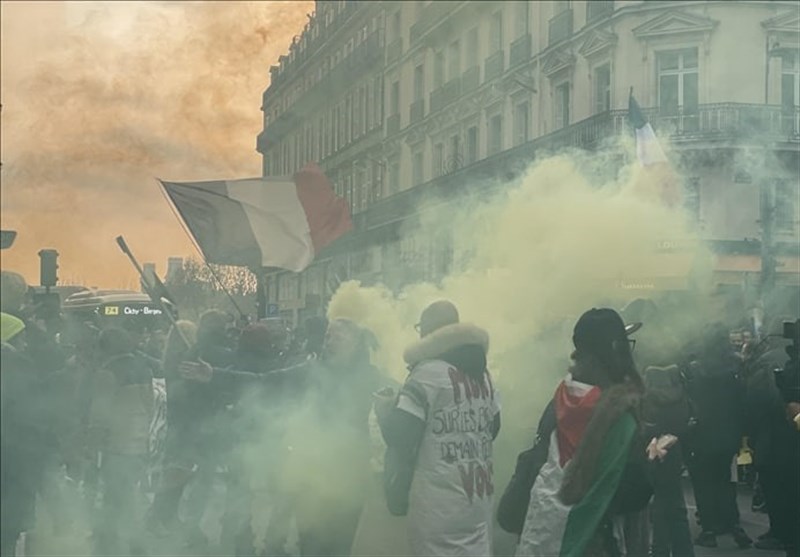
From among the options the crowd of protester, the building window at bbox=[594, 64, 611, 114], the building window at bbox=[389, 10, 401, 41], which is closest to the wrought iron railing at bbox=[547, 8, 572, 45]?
the building window at bbox=[594, 64, 611, 114]

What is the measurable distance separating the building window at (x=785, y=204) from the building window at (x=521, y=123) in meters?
7.84

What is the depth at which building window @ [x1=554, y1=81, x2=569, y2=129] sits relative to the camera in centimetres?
2577

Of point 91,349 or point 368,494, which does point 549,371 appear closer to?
point 368,494

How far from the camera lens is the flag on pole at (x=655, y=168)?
9594mm

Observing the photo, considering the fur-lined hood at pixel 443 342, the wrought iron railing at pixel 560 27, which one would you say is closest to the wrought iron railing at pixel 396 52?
the wrought iron railing at pixel 560 27

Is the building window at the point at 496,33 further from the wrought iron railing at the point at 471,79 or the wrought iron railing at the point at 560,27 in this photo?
the wrought iron railing at the point at 560,27

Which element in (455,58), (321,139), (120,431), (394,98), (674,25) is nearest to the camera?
(120,431)

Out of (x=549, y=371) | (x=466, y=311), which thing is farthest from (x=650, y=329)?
Result: (x=466, y=311)

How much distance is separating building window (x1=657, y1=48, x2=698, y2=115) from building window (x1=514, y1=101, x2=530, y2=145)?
13.2 ft

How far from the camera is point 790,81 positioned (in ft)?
74.5

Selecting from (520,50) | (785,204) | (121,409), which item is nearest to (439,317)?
(121,409)

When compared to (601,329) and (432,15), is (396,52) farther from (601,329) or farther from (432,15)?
(601,329)

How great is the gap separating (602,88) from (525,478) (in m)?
21.3

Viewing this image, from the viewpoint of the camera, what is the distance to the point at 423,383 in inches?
186
